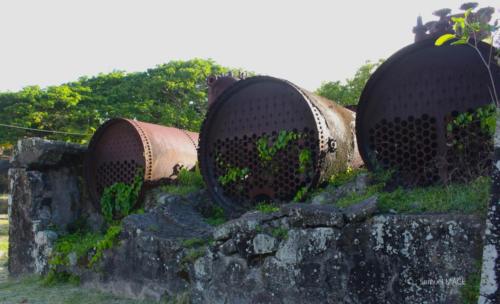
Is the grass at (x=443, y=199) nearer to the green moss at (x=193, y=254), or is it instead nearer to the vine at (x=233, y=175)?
the green moss at (x=193, y=254)

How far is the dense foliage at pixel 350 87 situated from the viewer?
1739 centimetres

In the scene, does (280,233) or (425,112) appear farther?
(425,112)

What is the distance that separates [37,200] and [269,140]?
15.2 ft

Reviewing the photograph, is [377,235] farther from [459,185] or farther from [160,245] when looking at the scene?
[160,245]

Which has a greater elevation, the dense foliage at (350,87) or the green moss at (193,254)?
the dense foliage at (350,87)

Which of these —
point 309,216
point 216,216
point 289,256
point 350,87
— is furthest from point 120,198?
point 350,87

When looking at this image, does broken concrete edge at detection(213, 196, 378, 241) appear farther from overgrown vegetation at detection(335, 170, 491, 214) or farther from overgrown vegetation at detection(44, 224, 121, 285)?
overgrown vegetation at detection(44, 224, 121, 285)

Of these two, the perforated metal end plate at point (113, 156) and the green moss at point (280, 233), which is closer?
the green moss at point (280, 233)

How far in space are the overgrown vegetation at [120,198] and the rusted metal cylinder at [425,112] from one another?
410 cm

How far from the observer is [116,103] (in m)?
23.8

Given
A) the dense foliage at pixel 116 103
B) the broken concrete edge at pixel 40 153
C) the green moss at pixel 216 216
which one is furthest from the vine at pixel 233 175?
the dense foliage at pixel 116 103

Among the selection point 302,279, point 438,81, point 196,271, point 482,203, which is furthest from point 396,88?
point 196,271

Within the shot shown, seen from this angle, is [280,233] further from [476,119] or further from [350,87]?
[350,87]

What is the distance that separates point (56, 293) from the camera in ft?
21.7
